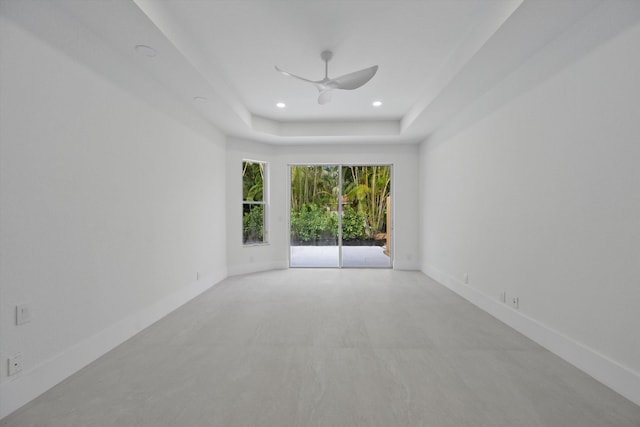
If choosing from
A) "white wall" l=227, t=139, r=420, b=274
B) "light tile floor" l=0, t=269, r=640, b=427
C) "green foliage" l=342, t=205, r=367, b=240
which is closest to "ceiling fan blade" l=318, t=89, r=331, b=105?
"light tile floor" l=0, t=269, r=640, b=427

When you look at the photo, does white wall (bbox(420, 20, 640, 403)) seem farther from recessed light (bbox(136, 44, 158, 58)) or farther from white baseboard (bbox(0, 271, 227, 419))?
white baseboard (bbox(0, 271, 227, 419))

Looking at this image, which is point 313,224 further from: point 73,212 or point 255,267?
point 73,212

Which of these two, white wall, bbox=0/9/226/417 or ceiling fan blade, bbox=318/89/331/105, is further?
ceiling fan blade, bbox=318/89/331/105

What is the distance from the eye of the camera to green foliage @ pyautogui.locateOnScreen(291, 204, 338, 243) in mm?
6148

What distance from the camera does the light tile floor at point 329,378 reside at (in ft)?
5.52

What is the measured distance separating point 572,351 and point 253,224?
4821mm

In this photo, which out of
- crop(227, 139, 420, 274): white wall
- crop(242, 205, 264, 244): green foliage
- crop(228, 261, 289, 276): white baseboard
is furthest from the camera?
crop(227, 139, 420, 274): white wall

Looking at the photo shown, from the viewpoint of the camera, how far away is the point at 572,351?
2.26 m

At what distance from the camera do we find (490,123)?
3.41m

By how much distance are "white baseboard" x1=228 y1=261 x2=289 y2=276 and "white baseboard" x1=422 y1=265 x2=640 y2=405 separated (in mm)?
3595

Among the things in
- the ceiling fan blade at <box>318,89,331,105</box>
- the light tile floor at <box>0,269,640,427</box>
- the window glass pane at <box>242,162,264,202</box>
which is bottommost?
the light tile floor at <box>0,269,640,427</box>

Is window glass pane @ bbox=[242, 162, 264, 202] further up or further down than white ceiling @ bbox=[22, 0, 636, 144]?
further down

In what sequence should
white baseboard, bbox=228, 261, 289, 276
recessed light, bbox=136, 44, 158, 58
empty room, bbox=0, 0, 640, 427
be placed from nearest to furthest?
empty room, bbox=0, 0, 640, 427 → recessed light, bbox=136, 44, 158, 58 → white baseboard, bbox=228, 261, 289, 276

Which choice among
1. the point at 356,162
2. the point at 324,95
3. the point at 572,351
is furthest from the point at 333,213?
A: the point at 572,351
